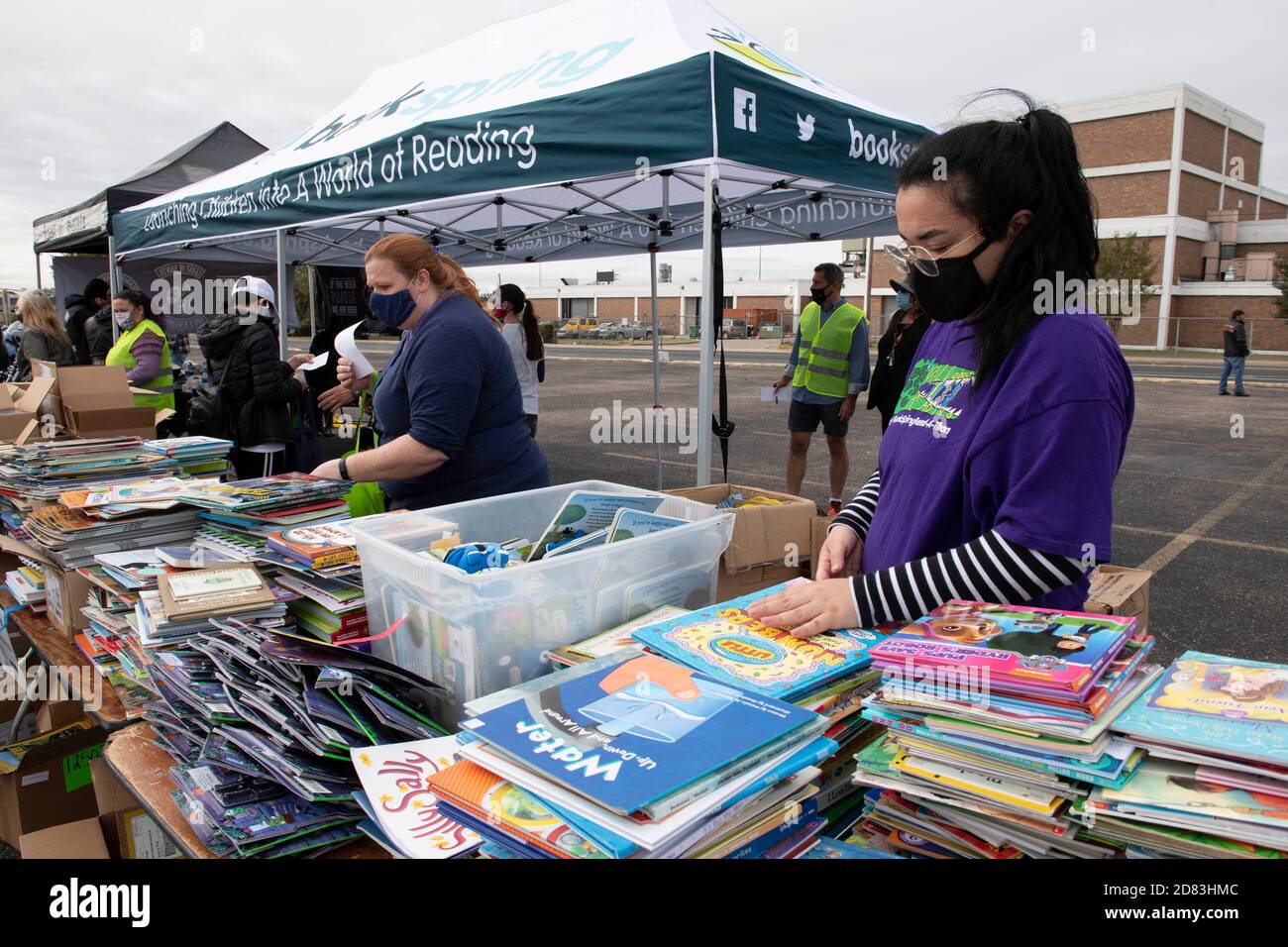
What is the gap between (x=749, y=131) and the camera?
10.5ft

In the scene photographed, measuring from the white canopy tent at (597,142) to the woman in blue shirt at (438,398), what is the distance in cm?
111

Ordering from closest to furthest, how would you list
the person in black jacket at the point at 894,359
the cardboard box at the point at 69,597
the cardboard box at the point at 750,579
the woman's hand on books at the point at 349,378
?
the cardboard box at the point at 69,597 → the cardboard box at the point at 750,579 → the woman's hand on books at the point at 349,378 → the person in black jacket at the point at 894,359

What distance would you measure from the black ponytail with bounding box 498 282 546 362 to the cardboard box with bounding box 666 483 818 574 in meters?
4.40

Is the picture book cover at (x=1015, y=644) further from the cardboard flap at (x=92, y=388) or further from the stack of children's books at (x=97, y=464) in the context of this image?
the cardboard flap at (x=92, y=388)

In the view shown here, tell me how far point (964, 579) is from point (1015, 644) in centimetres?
17

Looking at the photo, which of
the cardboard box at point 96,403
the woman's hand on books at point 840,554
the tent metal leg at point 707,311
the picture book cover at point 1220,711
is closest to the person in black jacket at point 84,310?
the cardboard box at point 96,403

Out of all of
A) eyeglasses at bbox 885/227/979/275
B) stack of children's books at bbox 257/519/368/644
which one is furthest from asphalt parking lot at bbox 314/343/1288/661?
stack of children's books at bbox 257/519/368/644

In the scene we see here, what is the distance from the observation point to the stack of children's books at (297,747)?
1.28 metres

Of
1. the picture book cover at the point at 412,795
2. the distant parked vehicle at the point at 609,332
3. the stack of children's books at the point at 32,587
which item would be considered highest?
the distant parked vehicle at the point at 609,332

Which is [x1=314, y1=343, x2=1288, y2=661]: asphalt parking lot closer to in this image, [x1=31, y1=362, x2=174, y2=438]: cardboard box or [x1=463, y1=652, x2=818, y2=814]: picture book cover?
[x1=463, y1=652, x2=818, y2=814]: picture book cover

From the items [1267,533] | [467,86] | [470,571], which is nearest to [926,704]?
[470,571]

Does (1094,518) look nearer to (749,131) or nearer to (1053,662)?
(1053,662)

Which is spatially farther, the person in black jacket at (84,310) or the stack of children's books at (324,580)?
the person in black jacket at (84,310)
